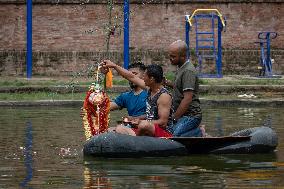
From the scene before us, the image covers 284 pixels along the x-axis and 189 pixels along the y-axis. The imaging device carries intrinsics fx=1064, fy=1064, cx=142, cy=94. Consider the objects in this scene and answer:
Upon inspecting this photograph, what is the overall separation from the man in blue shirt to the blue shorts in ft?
1.84

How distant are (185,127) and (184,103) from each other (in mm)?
342

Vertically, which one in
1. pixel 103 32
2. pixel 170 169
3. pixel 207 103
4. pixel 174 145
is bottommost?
pixel 170 169

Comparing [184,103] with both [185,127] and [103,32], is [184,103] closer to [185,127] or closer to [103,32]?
[185,127]

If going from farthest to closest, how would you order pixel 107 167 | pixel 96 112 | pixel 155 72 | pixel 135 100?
pixel 135 100, pixel 96 112, pixel 155 72, pixel 107 167

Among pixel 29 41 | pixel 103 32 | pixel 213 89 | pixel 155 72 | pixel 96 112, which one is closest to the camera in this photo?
pixel 155 72

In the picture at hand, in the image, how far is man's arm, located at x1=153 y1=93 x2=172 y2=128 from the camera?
14.5 metres

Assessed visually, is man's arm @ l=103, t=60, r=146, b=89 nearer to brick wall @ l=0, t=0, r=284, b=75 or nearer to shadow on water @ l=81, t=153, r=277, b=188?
shadow on water @ l=81, t=153, r=277, b=188

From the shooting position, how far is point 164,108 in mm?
14500

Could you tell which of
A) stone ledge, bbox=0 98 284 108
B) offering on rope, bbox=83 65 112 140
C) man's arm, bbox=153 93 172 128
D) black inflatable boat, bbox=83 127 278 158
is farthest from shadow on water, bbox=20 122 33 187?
stone ledge, bbox=0 98 284 108

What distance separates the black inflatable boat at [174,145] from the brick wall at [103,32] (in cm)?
1898

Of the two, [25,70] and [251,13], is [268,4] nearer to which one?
[251,13]

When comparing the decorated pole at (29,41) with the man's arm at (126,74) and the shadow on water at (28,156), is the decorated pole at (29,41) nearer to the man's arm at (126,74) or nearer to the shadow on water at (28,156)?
the shadow on water at (28,156)

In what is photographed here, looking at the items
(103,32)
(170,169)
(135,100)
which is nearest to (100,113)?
(135,100)

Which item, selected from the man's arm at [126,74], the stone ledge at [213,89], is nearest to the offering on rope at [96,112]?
the man's arm at [126,74]
